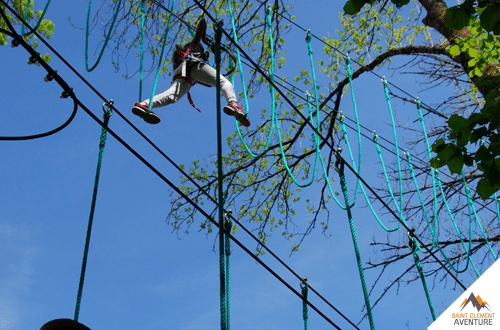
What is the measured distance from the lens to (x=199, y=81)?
Result: 362 centimetres

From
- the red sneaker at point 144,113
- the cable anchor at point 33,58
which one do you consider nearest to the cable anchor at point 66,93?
the cable anchor at point 33,58

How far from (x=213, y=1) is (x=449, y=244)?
4048 millimetres

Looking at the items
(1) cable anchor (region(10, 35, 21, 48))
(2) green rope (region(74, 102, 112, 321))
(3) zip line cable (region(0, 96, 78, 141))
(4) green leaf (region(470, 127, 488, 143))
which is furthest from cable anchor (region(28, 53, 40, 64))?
(4) green leaf (region(470, 127, 488, 143))

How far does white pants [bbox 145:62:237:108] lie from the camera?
11.3 ft

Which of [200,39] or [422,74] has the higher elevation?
[422,74]

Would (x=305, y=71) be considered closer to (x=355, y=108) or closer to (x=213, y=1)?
(x=213, y=1)

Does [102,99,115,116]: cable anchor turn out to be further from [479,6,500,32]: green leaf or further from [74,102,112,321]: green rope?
[479,6,500,32]: green leaf

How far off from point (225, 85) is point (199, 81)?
0.23 m

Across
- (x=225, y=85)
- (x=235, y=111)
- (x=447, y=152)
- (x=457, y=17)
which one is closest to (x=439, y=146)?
(x=447, y=152)

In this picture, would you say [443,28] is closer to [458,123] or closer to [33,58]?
[458,123]

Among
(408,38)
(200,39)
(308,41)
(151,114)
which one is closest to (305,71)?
(408,38)

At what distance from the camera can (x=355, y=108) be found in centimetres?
377

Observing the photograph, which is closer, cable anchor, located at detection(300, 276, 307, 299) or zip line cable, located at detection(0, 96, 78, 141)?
zip line cable, located at detection(0, 96, 78, 141)

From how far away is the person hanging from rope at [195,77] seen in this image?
11.1 feet
